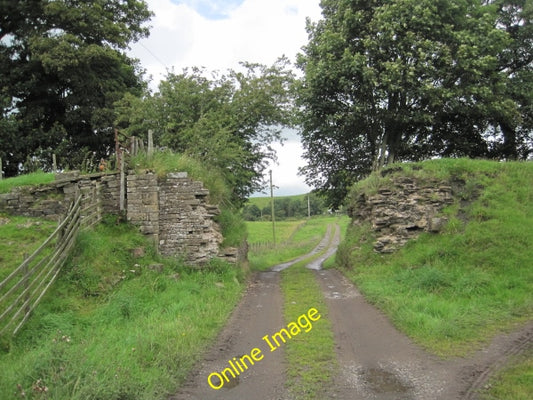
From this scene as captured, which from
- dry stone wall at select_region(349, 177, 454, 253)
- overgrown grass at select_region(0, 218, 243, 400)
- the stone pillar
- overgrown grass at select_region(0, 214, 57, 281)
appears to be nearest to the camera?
overgrown grass at select_region(0, 218, 243, 400)

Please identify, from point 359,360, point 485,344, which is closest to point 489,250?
point 485,344

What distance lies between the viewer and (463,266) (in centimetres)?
1084

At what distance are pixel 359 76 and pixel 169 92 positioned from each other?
9009 millimetres

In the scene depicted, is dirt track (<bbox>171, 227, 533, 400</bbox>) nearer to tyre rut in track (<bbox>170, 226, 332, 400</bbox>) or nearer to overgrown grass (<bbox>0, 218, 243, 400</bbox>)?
tyre rut in track (<bbox>170, 226, 332, 400</bbox>)

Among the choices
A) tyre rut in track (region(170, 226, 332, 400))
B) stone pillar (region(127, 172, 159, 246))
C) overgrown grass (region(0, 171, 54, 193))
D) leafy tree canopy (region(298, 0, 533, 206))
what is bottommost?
tyre rut in track (region(170, 226, 332, 400))

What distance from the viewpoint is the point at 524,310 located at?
27.5 feet

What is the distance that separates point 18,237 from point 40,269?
2.30m

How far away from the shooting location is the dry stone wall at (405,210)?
13.4m

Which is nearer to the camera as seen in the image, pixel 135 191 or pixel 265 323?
pixel 265 323

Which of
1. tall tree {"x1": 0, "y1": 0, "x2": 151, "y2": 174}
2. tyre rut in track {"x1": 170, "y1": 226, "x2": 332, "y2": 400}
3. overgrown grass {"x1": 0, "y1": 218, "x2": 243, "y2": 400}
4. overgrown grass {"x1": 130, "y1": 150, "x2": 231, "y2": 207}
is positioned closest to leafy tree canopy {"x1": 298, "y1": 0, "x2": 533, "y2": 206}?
overgrown grass {"x1": 130, "y1": 150, "x2": 231, "y2": 207}

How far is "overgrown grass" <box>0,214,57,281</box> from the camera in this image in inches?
352

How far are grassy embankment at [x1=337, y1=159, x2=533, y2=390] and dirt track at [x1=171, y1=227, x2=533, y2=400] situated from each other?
1.21ft

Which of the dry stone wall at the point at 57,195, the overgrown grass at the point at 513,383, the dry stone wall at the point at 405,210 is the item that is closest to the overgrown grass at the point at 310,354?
the overgrown grass at the point at 513,383

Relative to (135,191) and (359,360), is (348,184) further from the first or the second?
(359,360)
